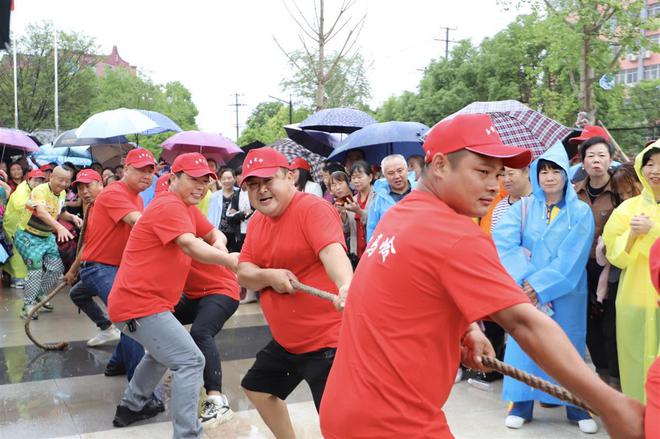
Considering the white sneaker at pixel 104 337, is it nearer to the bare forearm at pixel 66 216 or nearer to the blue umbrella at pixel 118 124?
the bare forearm at pixel 66 216

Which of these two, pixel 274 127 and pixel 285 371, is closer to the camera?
pixel 285 371

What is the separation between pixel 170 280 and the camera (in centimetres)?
455

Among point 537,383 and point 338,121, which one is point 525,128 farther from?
point 537,383

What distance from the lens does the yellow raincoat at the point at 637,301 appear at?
4.48m

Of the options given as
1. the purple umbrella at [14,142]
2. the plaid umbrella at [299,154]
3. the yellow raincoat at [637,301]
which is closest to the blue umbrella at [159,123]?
the plaid umbrella at [299,154]

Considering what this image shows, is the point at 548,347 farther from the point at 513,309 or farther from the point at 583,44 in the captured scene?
the point at 583,44

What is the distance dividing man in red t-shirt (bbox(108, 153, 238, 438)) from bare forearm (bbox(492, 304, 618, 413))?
2569mm

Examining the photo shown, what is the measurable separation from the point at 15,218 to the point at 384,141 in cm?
589

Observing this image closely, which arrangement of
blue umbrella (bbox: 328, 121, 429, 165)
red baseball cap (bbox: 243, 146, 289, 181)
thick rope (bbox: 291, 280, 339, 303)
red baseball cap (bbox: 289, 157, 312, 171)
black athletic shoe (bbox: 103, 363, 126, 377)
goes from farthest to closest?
1. red baseball cap (bbox: 289, 157, 312, 171)
2. blue umbrella (bbox: 328, 121, 429, 165)
3. black athletic shoe (bbox: 103, 363, 126, 377)
4. red baseball cap (bbox: 243, 146, 289, 181)
5. thick rope (bbox: 291, 280, 339, 303)

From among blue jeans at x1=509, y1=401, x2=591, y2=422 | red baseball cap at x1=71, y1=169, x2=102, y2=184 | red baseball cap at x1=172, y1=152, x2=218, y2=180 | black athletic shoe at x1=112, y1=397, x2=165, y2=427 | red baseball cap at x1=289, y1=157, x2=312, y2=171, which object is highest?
red baseball cap at x1=172, y1=152, x2=218, y2=180

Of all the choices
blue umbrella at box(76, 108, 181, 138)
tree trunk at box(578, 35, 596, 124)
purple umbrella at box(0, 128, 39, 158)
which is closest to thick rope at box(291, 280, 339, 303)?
blue umbrella at box(76, 108, 181, 138)

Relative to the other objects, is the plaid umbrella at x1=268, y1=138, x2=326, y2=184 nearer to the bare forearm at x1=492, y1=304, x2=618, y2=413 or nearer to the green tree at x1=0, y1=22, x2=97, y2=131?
the bare forearm at x1=492, y1=304, x2=618, y2=413

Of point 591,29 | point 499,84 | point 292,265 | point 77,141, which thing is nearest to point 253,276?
point 292,265

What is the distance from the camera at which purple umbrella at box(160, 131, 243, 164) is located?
10828 mm
